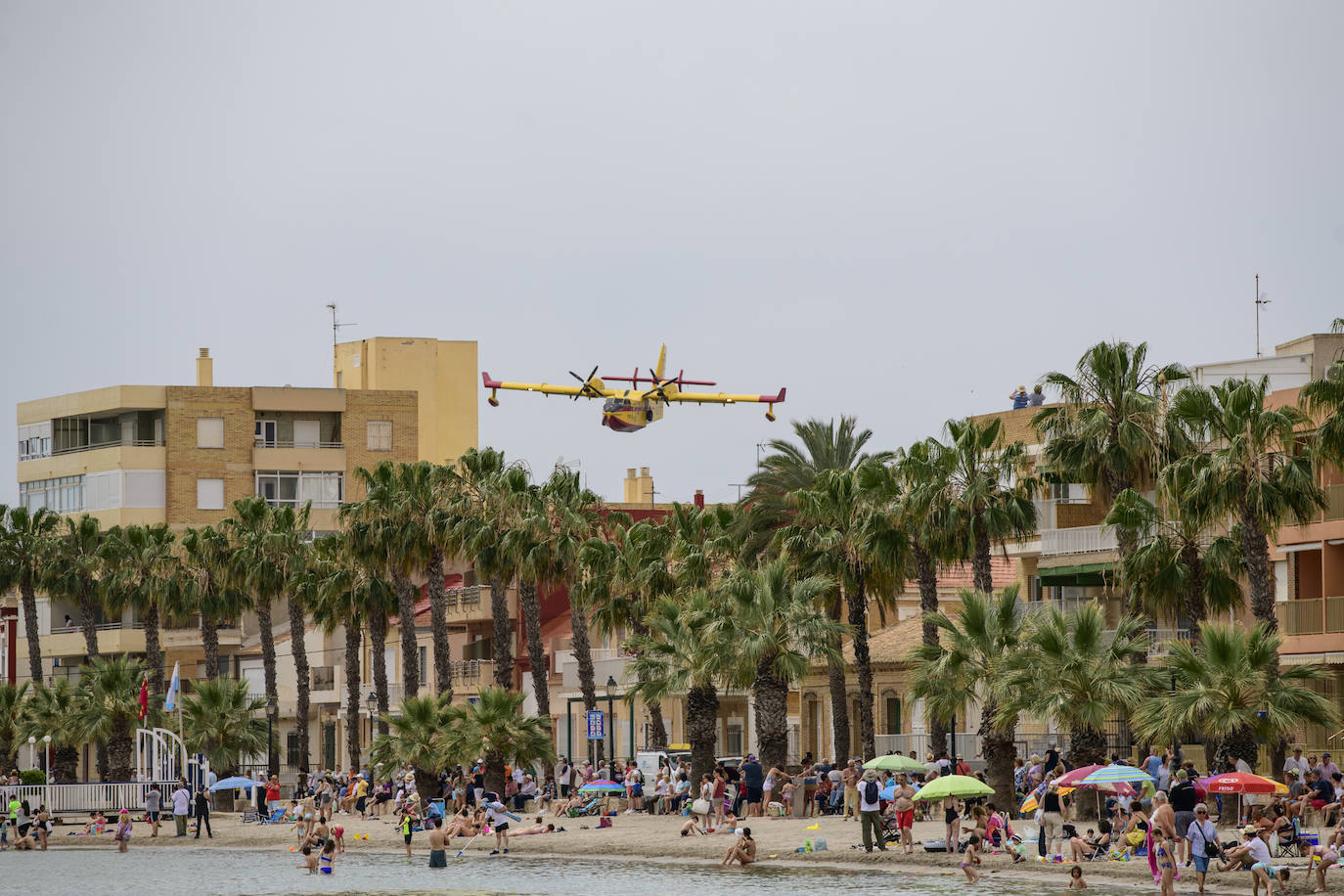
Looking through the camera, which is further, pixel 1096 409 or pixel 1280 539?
pixel 1280 539

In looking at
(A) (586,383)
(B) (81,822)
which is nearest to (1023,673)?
(B) (81,822)

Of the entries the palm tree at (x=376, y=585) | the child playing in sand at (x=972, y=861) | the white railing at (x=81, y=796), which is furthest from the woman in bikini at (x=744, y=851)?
the palm tree at (x=376, y=585)

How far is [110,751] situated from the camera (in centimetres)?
6725

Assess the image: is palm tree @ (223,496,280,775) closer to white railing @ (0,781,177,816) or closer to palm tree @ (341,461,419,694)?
palm tree @ (341,461,419,694)

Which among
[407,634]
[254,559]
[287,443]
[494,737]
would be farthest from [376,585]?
[287,443]

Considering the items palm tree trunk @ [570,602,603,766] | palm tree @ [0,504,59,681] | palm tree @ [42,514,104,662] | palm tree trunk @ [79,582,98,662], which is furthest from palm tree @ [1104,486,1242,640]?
palm tree @ [0,504,59,681]

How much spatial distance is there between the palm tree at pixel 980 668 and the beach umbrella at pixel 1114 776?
14.4 feet

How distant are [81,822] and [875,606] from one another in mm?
24658

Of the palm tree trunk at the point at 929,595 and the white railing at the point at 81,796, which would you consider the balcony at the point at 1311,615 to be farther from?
the white railing at the point at 81,796

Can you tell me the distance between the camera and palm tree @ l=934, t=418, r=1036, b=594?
1858 inches

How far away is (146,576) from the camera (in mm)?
78562

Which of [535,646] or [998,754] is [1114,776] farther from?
[535,646]

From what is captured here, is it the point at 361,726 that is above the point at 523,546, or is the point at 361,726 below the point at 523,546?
below

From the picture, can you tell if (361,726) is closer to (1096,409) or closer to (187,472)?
(187,472)
